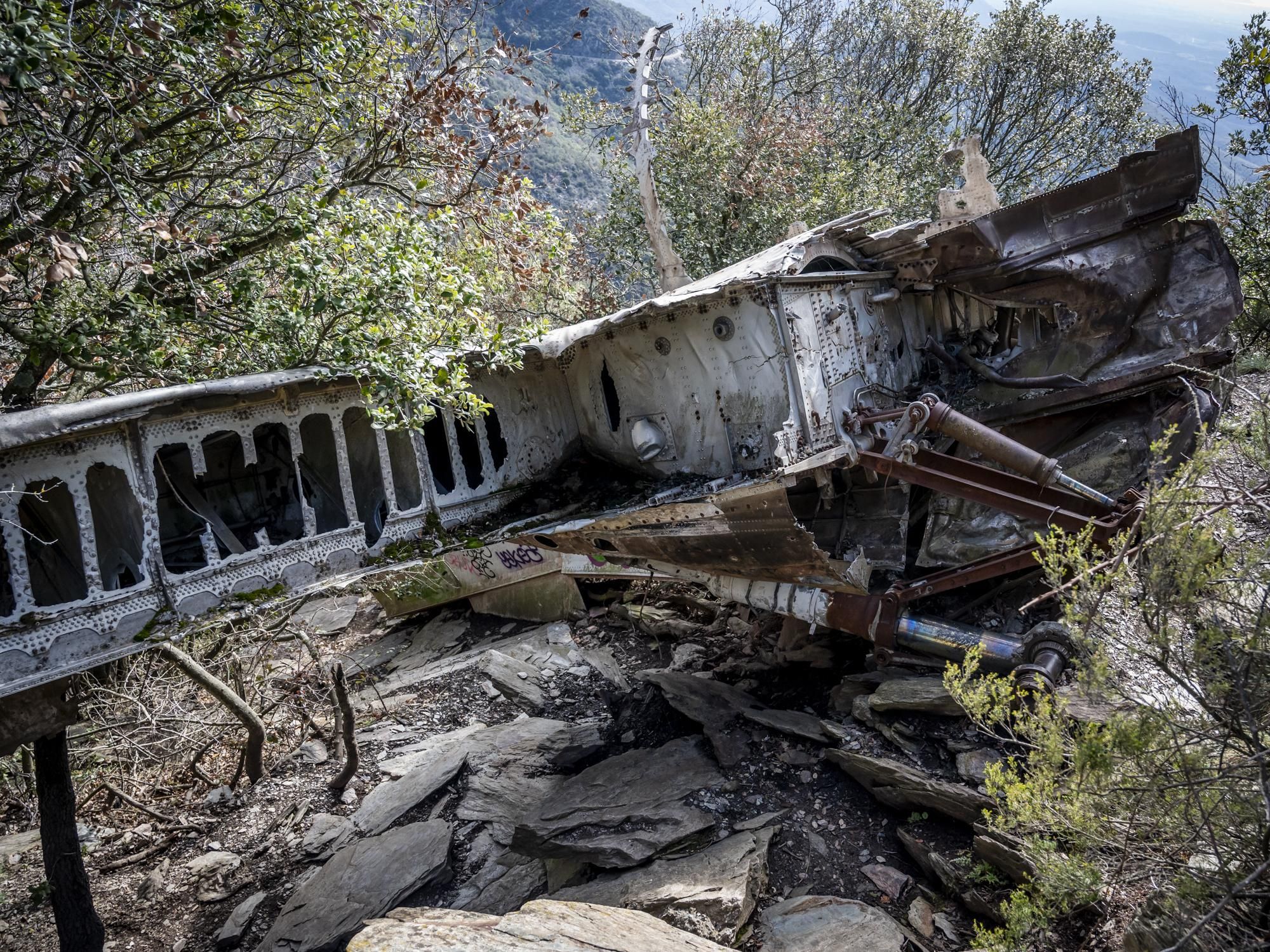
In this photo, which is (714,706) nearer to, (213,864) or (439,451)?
(439,451)

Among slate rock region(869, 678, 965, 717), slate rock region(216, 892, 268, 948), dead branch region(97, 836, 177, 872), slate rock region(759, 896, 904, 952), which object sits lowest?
slate rock region(216, 892, 268, 948)

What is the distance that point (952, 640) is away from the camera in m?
6.96

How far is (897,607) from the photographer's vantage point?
7.15m

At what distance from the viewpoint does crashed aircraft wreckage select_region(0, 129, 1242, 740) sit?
228 inches

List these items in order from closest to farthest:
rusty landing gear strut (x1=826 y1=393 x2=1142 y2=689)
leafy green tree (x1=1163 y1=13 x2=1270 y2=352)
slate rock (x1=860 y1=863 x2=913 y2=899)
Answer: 1. slate rock (x1=860 y1=863 x2=913 y2=899)
2. rusty landing gear strut (x1=826 y1=393 x2=1142 y2=689)
3. leafy green tree (x1=1163 y1=13 x2=1270 y2=352)

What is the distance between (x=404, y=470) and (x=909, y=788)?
5594mm

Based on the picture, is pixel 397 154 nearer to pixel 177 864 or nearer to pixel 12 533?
pixel 12 533

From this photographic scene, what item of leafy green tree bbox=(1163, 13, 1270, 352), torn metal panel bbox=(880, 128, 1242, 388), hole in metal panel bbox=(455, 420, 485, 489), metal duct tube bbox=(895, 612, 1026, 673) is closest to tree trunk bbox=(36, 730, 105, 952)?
hole in metal panel bbox=(455, 420, 485, 489)

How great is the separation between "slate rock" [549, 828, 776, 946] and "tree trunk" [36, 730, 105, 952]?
4.13 m

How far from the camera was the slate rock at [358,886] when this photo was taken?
6062 millimetres

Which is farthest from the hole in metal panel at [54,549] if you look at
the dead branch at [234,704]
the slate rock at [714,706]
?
the slate rock at [714,706]

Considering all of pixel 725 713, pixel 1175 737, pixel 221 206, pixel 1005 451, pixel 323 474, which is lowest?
pixel 725 713

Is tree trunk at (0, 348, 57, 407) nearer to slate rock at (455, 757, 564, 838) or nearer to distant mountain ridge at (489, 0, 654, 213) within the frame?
slate rock at (455, 757, 564, 838)

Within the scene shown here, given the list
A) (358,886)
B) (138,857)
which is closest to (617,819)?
(358,886)
